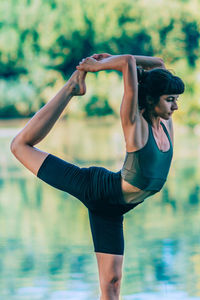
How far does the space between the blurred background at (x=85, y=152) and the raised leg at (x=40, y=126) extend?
3.59ft

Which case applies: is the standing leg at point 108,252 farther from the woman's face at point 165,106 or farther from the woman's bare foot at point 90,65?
the woman's bare foot at point 90,65

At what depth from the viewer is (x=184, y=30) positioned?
23.5m

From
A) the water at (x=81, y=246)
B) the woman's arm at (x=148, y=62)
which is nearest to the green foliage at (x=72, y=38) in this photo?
A: the water at (x=81, y=246)

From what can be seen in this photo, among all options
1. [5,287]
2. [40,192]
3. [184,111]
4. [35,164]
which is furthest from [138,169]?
[184,111]

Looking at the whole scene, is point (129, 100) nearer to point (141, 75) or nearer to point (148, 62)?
point (141, 75)

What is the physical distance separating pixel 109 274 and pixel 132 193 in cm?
34

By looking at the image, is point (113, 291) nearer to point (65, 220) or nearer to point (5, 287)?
point (5, 287)

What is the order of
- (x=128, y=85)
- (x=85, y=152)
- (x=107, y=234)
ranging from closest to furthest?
(x=128, y=85) < (x=107, y=234) < (x=85, y=152)

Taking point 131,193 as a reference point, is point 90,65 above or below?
above

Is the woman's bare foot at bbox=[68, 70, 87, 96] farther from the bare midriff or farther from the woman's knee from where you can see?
the woman's knee

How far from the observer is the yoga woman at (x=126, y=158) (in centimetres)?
247

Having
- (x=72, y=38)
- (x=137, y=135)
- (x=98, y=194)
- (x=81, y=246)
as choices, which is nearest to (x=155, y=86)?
(x=137, y=135)

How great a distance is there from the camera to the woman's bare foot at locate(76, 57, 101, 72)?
2.56 metres

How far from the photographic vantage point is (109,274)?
2594 millimetres
